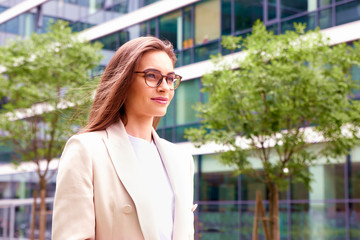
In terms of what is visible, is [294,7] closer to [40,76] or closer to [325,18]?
[325,18]

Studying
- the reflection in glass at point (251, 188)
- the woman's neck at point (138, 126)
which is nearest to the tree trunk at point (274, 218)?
the reflection in glass at point (251, 188)

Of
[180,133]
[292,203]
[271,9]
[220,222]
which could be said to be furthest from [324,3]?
[220,222]

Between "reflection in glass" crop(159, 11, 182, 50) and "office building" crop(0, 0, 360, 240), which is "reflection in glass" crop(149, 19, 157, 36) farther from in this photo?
"reflection in glass" crop(159, 11, 182, 50)

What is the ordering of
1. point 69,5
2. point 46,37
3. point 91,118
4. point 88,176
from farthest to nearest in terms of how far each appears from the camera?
point 69,5, point 46,37, point 91,118, point 88,176

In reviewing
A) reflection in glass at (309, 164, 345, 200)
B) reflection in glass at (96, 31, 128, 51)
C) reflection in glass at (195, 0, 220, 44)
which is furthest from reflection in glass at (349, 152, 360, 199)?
reflection in glass at (96, 31, 128, 51)

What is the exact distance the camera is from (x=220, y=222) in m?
19.0

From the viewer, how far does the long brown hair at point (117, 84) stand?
239 centimetres

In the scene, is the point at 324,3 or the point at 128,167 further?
the point at 324,3

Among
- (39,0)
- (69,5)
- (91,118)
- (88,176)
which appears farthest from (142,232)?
(39,0)

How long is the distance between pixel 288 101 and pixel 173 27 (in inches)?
407

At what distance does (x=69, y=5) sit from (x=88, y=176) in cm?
2489

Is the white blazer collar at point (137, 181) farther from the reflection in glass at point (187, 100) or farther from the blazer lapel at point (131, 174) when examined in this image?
the reflection in glass at point (187, 100)

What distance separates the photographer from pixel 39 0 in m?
27.6

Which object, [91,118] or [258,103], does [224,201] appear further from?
[91,118]
